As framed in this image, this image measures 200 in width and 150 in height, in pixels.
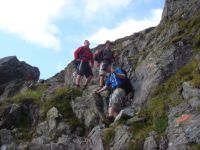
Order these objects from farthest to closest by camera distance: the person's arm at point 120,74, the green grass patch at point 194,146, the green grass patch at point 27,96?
the green grass patch at point 27,96
the person's arm at point 120,74
the green grass patch at point 194,146

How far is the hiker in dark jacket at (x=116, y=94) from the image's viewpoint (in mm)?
19109

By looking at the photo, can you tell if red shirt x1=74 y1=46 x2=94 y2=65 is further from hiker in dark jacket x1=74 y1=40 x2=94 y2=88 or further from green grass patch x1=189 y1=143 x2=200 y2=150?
green grass patch x1=189 y1=143 x2=200 y2=150

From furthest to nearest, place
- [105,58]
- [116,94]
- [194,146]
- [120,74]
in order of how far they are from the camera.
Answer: [105,58]
[120,74]
[116,94]
[194,146]

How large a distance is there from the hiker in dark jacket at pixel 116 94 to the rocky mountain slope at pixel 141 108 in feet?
1.57

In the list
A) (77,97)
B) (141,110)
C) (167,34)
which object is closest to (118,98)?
(141,110)

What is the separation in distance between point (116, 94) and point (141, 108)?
187cm

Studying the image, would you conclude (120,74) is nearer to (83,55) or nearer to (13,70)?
(83,55)

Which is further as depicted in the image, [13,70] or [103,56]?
[13,70]

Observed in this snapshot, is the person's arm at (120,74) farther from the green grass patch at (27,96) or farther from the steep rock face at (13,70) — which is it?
the steep rock face at (13,70)

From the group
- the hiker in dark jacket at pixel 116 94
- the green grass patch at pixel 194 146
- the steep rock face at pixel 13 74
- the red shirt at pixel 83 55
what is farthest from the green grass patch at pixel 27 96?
the green grass patch at pixel 194 146

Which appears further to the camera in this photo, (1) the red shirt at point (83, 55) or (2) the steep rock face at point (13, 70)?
(2) the steep rock face at point (13, 70)

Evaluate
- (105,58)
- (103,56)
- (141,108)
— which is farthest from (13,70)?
(141,108)

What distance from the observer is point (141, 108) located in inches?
720

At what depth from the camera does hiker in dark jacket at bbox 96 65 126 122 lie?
19.1 meters
